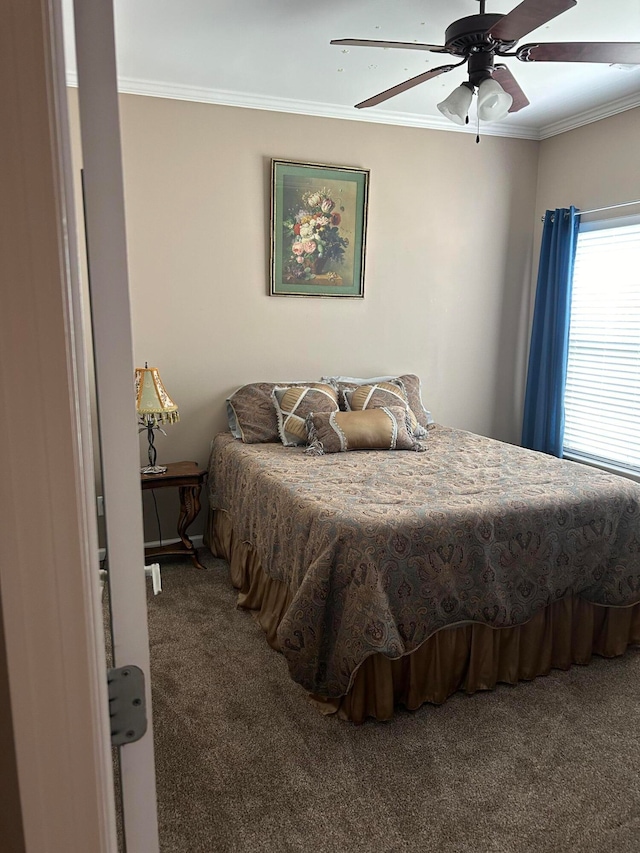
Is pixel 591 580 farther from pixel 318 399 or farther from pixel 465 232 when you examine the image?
pixel 465 232

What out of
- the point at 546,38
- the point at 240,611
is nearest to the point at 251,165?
the point at 546,38

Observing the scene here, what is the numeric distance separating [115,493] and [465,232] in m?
4.31

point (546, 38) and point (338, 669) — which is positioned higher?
point (546, 38)

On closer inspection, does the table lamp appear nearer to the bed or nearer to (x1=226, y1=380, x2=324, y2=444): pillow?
(x1=226, y1=380, x2=324, y2=444): pillow

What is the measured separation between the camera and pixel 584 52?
2295 mm

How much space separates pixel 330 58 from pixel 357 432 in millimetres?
1919

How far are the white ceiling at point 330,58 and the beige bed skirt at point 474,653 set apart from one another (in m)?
2.44

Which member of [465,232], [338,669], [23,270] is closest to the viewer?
[23,270]

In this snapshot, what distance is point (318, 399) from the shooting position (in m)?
3.86

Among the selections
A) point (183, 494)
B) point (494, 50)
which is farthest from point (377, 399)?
point (494, 50)

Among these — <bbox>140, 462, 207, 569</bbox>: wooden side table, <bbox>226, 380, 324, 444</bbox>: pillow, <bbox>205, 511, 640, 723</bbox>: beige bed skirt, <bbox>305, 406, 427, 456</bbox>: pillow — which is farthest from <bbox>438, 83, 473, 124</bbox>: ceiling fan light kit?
<bbox>140, 462, 207, 569</bbox>: wooden side table

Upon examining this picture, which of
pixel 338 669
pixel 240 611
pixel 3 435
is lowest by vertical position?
pixel 240 611

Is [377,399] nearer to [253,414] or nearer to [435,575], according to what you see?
[253,414]

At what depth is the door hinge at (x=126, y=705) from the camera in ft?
2.27
